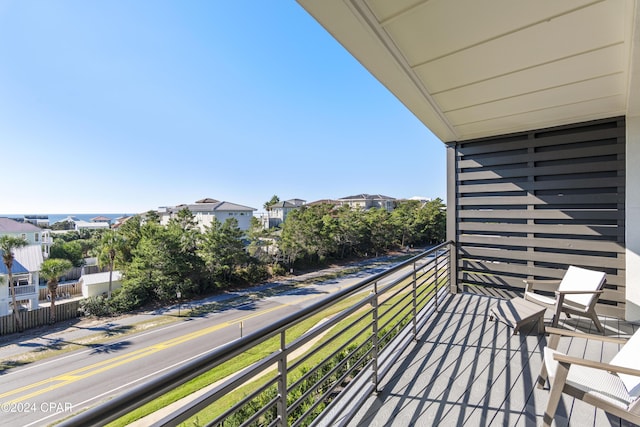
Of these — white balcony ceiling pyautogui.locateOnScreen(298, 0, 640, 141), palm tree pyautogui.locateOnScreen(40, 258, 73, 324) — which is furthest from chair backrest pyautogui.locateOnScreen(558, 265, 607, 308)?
palm tree pyautogui.locateOnScreen(40, 258, 73, 324)

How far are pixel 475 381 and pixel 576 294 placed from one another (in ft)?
5.78

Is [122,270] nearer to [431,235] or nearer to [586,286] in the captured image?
[586,286]

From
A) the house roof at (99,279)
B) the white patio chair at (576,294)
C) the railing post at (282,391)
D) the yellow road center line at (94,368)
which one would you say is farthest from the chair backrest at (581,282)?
the house roof at (99,279)

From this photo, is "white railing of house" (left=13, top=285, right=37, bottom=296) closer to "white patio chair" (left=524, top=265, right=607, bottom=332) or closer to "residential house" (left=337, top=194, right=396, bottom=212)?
"white patio chair" (left=524, top=265, right=607, bottom=332)

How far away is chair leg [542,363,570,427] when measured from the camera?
1.35m

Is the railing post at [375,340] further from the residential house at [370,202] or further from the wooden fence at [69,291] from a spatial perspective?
the residential house at [370,202]

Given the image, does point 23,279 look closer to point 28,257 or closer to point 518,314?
point 28,257

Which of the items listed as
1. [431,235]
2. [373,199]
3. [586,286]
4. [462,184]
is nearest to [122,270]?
[462,184]

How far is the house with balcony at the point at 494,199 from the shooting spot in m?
1.38

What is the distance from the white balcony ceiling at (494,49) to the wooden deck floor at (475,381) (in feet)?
7.11

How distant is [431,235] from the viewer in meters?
30.6

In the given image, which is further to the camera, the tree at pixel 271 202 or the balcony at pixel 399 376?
the tree at pixel 271 202

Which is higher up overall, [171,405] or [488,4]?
[488,4]

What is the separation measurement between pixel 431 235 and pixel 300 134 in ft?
61.3
